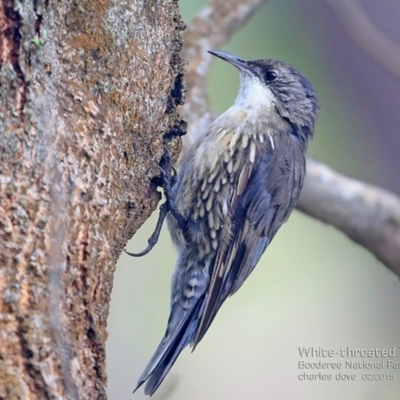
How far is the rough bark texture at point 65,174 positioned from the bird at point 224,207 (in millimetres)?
1001

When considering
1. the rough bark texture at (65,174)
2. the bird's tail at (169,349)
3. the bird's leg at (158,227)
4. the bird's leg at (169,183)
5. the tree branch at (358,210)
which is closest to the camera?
the rough bark texture at (65,174)

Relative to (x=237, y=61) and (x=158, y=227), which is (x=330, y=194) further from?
(x=158, y=227)

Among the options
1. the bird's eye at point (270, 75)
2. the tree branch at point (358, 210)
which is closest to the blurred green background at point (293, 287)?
the tree branch at point (358, 210)

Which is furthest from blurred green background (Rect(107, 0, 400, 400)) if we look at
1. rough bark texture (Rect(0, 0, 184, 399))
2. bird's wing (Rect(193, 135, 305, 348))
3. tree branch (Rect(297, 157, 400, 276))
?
rough bark texture (Rect(0, 0, 184, 399))

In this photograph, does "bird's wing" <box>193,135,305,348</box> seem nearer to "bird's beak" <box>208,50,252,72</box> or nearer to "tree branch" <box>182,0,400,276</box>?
"tree branch" <box>182,0,400,276</box>

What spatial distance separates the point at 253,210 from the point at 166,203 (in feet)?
1.24

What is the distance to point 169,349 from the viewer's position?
9.45 feet

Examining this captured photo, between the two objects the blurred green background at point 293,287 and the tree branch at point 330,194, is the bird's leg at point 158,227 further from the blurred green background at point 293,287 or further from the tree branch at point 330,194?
the blurred green background at point 293,287

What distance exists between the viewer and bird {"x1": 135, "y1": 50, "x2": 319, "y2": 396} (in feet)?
9.82

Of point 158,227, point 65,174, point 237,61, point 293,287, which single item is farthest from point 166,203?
point 293,287

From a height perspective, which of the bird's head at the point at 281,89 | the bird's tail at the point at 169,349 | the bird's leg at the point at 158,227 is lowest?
the bird's tail at the point at 169,349

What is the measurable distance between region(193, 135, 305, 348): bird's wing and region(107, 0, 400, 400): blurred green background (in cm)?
172

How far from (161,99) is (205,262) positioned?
1.08 m

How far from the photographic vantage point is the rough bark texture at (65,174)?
1.56 meters
